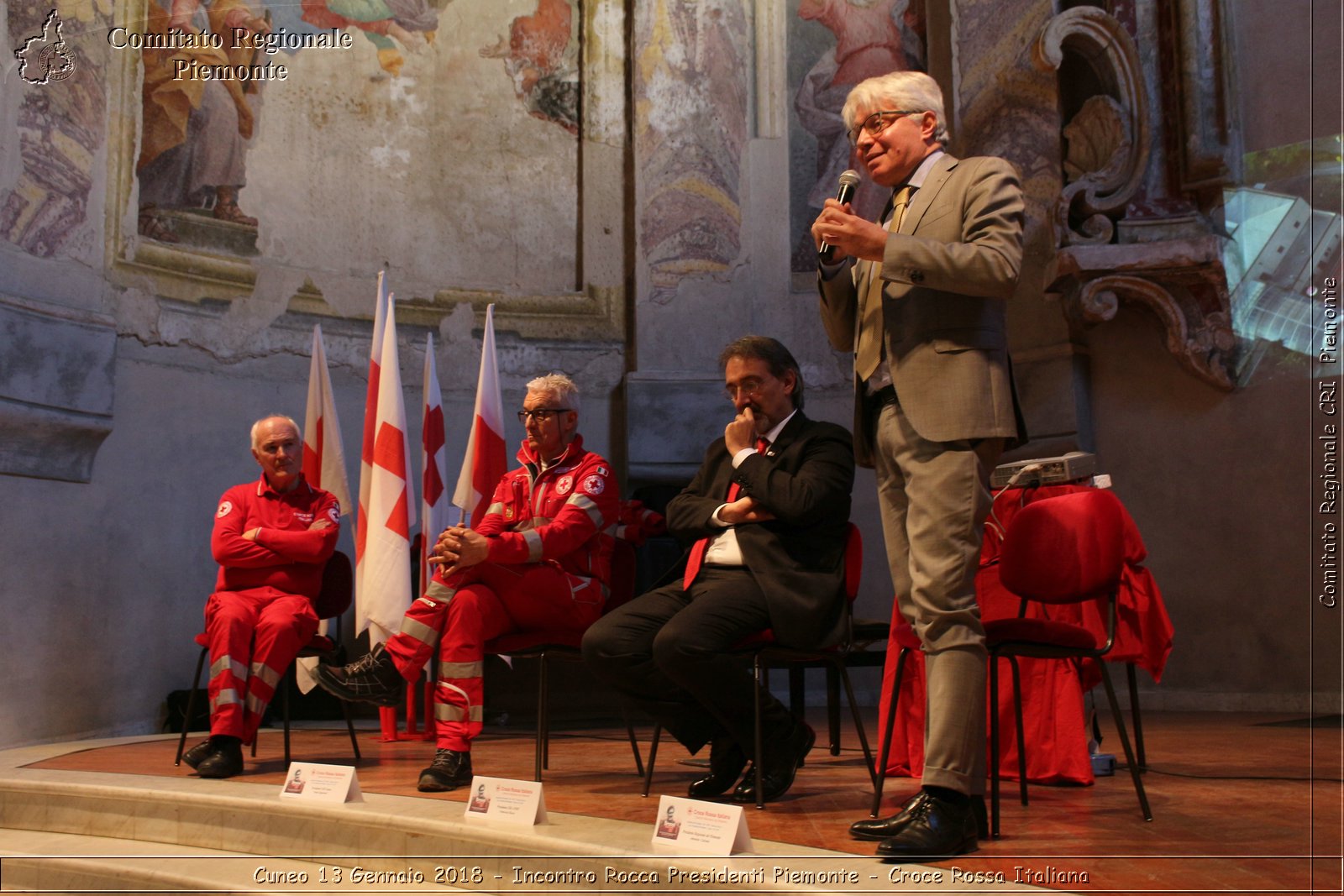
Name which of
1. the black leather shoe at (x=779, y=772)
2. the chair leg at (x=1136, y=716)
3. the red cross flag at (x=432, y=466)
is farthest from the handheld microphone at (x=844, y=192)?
the red cross flag at (x=432, y=466)

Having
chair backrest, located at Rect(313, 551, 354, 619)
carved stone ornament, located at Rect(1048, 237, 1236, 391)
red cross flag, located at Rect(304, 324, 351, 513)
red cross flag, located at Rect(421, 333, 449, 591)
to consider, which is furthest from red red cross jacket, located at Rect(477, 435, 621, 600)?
carved stone ornament, located at Rect(1048, 237, 1236, 391)

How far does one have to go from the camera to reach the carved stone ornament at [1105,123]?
5617 millimetres

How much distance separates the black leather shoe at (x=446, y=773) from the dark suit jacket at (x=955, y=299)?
1713mm

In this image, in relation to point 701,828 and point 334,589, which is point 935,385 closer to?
point 701,828

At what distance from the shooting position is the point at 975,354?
2447 millimetres

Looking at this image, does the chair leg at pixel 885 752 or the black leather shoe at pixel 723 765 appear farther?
the black leather shoe at pixel 723 765

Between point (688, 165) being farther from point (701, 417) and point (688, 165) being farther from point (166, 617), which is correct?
point (166, 617)

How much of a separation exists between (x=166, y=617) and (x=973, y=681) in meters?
4.70

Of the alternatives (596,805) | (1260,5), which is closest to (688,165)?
(1260,5)

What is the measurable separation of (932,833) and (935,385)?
0.88 m

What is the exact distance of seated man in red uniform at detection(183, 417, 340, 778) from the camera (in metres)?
3.82

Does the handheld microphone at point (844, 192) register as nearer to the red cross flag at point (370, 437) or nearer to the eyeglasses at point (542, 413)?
the eyeglasses at point (542, 413)

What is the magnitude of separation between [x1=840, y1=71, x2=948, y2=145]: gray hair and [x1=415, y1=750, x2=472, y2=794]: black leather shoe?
2.03 meters

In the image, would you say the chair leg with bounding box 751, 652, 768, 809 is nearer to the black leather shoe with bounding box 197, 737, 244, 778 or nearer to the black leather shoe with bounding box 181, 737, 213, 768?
the black leather shoe with bounding box 197, 737, 244, 778
